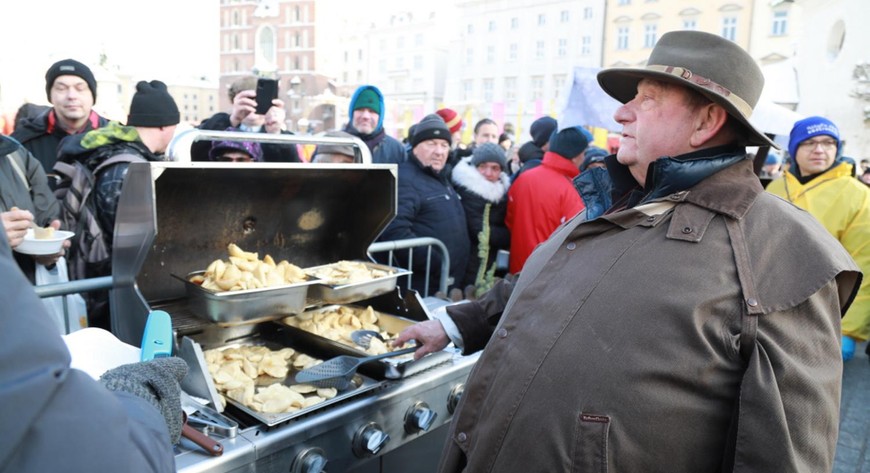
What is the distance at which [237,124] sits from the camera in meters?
4.07

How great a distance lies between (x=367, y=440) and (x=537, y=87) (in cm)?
4372

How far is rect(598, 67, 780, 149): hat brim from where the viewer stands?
1.50 m

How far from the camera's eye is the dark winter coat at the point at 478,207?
14.6ft

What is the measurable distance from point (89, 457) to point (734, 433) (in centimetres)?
129

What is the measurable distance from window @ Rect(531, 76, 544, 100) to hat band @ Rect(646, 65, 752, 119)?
140ft

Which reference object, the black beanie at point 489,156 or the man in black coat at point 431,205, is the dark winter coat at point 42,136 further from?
the black beanie at point 489,156

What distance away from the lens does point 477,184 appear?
14.6 feet

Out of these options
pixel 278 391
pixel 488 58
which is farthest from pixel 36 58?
pixel 488 58

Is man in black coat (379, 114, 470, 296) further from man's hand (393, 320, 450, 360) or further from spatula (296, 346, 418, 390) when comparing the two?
spatula (296, 346, 418, 390)

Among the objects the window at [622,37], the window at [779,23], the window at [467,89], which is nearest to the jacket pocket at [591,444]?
the window at [779,23]

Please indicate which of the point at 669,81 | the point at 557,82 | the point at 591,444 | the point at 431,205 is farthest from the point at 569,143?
the point at 557,82

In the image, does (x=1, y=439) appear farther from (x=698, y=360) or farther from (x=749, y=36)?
(x=749, y=36)

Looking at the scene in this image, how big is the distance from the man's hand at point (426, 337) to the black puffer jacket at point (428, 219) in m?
1.57

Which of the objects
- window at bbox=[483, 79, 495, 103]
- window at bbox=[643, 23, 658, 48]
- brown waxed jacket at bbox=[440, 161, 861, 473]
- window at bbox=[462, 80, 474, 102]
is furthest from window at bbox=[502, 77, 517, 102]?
brown waxed jacket at bbox=[440, 161, 861, 473]
